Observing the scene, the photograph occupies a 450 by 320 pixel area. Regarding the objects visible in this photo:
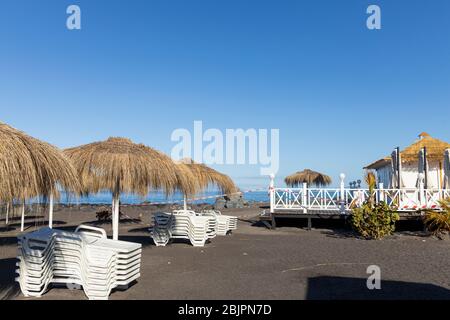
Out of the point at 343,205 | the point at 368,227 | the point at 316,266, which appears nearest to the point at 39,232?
the point at 316,266

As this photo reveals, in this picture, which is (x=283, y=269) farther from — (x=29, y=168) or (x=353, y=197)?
(x=353, y=197)

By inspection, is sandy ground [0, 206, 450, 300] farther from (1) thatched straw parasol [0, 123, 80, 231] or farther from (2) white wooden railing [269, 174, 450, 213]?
(2) white wooden railing [269, 174, 450, 213]

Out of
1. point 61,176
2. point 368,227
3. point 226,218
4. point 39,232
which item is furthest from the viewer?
point 226,218

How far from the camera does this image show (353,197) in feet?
51.4

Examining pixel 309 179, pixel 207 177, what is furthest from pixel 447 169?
pixel 309 179

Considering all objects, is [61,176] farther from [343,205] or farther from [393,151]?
[393,151]

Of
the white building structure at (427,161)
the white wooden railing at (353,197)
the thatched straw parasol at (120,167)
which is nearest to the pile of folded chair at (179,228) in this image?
the thatched straw parasol at (120,167)

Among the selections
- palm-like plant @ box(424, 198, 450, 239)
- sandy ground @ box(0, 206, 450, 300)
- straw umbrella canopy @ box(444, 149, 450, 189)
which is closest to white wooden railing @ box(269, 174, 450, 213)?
palm-like plant @ box(424, 198, 450, 239)

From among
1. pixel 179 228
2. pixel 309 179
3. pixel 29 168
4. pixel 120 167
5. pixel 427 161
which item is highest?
pixel 427 161

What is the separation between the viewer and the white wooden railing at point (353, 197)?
14.4 meters

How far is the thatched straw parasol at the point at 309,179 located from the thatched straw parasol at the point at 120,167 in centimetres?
Answer: 2173

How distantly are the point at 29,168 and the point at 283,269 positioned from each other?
5.08 metres

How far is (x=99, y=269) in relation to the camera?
5.47m

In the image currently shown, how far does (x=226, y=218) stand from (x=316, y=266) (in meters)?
6.07
